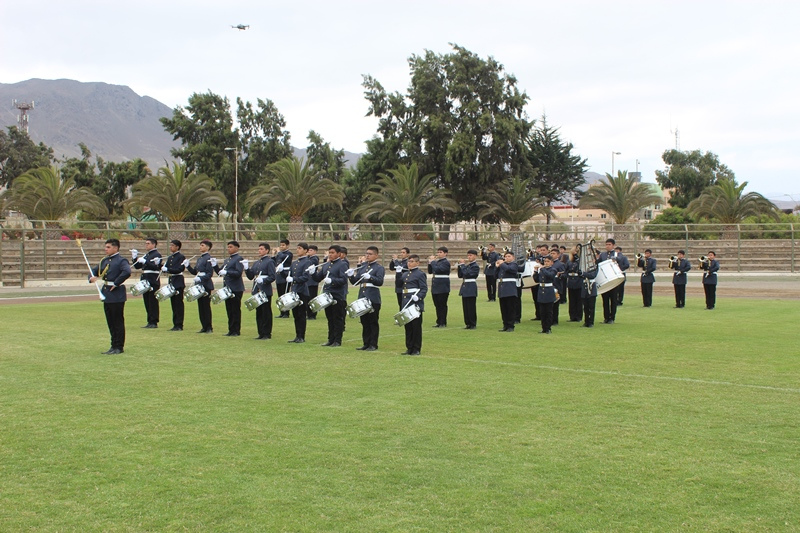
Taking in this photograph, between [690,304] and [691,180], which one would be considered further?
[691,180]

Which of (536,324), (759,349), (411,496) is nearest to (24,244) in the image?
(536,324)

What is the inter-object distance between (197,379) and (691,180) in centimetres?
7444

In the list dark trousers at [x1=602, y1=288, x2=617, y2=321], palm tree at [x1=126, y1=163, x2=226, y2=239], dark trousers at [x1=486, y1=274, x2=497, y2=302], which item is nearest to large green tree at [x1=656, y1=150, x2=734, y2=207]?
palm tree at [x1=126, y1=163, x2=226, y2=239]

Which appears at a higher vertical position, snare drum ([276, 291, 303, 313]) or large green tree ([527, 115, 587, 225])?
large green tree ([527, 115, 587, 225])

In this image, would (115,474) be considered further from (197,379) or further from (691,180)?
(691,180)

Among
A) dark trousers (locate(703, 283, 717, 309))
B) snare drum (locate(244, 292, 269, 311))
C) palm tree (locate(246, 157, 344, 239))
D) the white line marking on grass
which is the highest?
palm tree (locate(246, 157, 344, 239))

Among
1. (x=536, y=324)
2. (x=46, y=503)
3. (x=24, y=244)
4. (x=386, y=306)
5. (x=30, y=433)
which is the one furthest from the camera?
(x=24, y=244)

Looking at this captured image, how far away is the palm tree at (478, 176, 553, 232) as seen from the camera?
144 ft

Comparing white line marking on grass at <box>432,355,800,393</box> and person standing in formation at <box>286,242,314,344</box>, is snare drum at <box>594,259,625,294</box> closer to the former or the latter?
white line marking on grass at <box>432,355,800,393</box>

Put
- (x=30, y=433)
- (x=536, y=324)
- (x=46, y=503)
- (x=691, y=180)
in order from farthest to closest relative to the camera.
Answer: (x=691, y=180) → (x=536, y=324) → (x=30, y=433) → (x=46, y=503)

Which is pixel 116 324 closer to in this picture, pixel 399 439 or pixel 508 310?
pixel 399 439

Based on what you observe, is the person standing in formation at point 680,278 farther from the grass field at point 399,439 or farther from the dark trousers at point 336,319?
the dark trousers at point 336,319

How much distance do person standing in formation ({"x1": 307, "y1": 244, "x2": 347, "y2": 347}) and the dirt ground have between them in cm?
1229

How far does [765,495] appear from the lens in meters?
5.32
